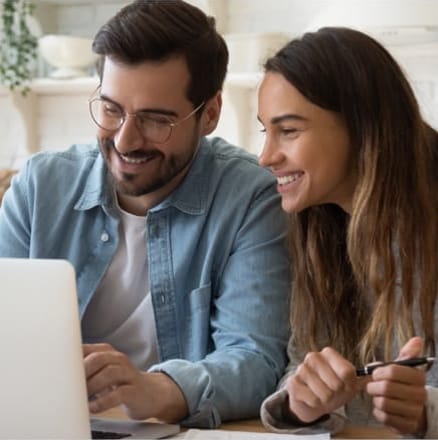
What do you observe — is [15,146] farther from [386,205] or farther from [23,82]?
[386,205]

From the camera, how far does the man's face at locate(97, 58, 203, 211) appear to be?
4.85 ft

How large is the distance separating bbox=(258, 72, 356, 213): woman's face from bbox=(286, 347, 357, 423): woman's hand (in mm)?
333

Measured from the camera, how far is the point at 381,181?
4.51ft

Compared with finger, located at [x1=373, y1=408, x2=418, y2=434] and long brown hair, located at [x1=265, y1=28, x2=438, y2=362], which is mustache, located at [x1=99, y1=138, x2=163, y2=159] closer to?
long brown hair, located at [x1=265, y1=28, x2=438, y2=362]

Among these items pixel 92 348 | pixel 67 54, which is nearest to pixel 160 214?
pixel 92 348

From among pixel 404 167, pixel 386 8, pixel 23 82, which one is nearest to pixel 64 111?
pixel 23 82

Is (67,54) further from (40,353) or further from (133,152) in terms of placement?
(40,353)

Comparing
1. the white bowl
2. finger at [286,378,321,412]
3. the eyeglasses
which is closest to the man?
the eyeglasses

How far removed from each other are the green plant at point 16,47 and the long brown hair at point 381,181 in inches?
75.1

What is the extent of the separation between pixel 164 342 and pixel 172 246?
6.2 inches

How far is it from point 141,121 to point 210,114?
18 centimetres

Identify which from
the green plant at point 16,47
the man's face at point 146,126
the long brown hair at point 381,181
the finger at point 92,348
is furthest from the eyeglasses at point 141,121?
the green plant at point 16,47

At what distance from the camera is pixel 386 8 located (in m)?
2.13

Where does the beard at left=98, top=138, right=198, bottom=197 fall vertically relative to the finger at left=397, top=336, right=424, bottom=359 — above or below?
above
